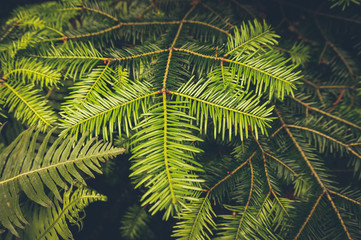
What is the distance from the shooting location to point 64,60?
766 millimetres

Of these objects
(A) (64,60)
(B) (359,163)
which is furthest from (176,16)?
(B) (359,163)

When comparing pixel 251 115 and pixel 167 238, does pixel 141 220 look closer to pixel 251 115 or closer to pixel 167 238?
pixel 167 238

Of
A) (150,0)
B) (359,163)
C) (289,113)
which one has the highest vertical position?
(150,0)

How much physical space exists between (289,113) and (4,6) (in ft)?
5.88

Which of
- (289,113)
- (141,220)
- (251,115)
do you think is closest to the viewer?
(251,115)

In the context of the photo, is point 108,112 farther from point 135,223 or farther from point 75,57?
point 135,223

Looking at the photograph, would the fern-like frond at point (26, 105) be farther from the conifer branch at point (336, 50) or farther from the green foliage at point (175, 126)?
the conifer branch at point (336, 50)

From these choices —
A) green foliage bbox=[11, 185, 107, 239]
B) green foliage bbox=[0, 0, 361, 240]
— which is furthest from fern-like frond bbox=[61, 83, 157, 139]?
green foliage bbox=[11, 185, 107, 239]

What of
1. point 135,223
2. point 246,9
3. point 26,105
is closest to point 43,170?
point 26,105

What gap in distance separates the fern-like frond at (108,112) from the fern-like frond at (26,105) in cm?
17

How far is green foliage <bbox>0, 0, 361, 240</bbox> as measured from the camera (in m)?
0.61

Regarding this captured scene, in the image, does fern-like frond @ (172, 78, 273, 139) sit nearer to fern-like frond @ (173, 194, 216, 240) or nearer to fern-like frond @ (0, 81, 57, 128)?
fern-like frond @ (173, 194, 216, 240)

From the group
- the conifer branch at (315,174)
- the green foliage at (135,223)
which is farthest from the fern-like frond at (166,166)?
the green foliage at (135,223)

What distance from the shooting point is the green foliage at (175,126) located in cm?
61
